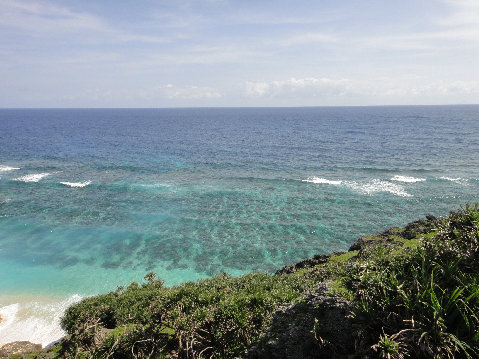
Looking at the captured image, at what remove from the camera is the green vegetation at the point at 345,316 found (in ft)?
32.4

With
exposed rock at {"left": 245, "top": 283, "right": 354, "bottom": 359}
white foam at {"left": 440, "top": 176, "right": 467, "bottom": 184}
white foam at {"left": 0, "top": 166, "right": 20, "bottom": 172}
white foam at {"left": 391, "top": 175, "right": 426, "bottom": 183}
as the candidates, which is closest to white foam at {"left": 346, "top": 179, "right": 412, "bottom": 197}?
white foam at {"left": 391, "top": 175, "right": 426, "bottom": 183}

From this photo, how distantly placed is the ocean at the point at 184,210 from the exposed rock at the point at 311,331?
837 inches

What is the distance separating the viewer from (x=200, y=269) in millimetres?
36000

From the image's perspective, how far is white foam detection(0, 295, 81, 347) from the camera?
24.7 meters

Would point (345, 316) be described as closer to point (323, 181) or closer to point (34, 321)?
point (34, 321)

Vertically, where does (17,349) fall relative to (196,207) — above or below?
below

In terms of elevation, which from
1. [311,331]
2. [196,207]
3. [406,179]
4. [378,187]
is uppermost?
[311,331]

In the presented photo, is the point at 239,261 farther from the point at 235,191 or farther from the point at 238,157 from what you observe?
the point at 238,157

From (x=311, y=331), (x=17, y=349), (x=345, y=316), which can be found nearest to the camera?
(x=311, y=331)

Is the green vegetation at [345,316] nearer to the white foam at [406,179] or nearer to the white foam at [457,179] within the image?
the white foam at [406,179]

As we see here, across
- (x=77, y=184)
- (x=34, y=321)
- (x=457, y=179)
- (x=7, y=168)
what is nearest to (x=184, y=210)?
(x=34, y=321)

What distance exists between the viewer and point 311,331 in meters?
11.6

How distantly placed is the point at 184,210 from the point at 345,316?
4150cm

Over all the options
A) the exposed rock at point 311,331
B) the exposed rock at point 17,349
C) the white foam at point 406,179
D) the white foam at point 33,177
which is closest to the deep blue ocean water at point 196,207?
the white foam at point 406,179
